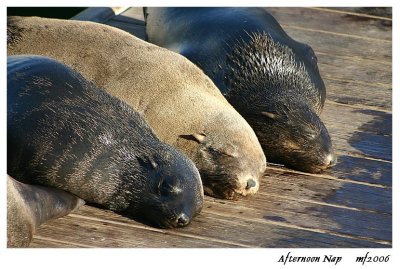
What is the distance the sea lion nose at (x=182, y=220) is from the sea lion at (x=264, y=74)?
1.23 m

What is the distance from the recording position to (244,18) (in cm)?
752

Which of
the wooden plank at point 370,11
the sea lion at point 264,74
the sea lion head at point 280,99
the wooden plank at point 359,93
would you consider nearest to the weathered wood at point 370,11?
the wooden plank at point 370,11

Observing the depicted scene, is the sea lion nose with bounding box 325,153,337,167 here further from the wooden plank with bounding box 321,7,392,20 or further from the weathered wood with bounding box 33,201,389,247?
the wooden plank with bounding box 321,7,392,20

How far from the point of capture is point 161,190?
5.68 m

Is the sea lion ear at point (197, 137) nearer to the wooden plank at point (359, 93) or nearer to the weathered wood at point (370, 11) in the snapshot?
the wooden plank at point (359, 93)

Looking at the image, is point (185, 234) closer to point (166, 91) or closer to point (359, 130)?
point (166, 91)

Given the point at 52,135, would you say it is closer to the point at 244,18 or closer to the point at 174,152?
the point at 174,152

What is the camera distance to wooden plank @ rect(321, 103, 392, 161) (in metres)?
7.07

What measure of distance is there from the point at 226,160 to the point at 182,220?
0.68 metres

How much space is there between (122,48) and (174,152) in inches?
45.4

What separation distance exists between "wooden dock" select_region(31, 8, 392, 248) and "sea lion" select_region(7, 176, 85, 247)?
0.06 metres

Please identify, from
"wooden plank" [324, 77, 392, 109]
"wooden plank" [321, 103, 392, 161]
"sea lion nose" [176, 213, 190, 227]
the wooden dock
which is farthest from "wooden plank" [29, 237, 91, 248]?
"wooden plank" [324, 77, 392, 109]

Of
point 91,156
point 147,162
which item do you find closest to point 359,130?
point 147,162
